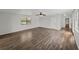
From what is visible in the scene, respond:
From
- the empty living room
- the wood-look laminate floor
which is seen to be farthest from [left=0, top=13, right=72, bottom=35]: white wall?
the wood-look laminate floor

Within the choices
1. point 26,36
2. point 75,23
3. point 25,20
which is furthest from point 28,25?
point 75,23

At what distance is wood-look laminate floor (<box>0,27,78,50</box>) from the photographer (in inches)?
91.0

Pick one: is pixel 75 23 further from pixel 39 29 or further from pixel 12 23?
pixel 12 23

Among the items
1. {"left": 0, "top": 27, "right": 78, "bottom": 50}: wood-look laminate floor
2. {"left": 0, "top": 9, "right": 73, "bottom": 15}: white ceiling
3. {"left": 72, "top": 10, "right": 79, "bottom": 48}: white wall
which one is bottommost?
{"left": 0, "top": 27, "right": 78, "bottom": 50}: wood-look laminate floor

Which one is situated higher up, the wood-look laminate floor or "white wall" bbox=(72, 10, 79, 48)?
"white wall" bbox=(72, 10, 79, 48)

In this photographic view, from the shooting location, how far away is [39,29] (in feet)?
7.98

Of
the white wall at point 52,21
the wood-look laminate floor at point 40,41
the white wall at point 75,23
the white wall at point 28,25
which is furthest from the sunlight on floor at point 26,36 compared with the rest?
the white wall at point 75,23

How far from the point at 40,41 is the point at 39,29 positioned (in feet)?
0.80

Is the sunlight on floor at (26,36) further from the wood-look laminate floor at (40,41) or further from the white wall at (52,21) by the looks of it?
the white wall at (52,21)

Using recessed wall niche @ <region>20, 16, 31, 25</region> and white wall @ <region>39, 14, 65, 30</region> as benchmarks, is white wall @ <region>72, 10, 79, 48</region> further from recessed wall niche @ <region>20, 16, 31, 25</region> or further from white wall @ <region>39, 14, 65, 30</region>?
recessed wall niche @ <region>20, 16, 31, 25</region>
